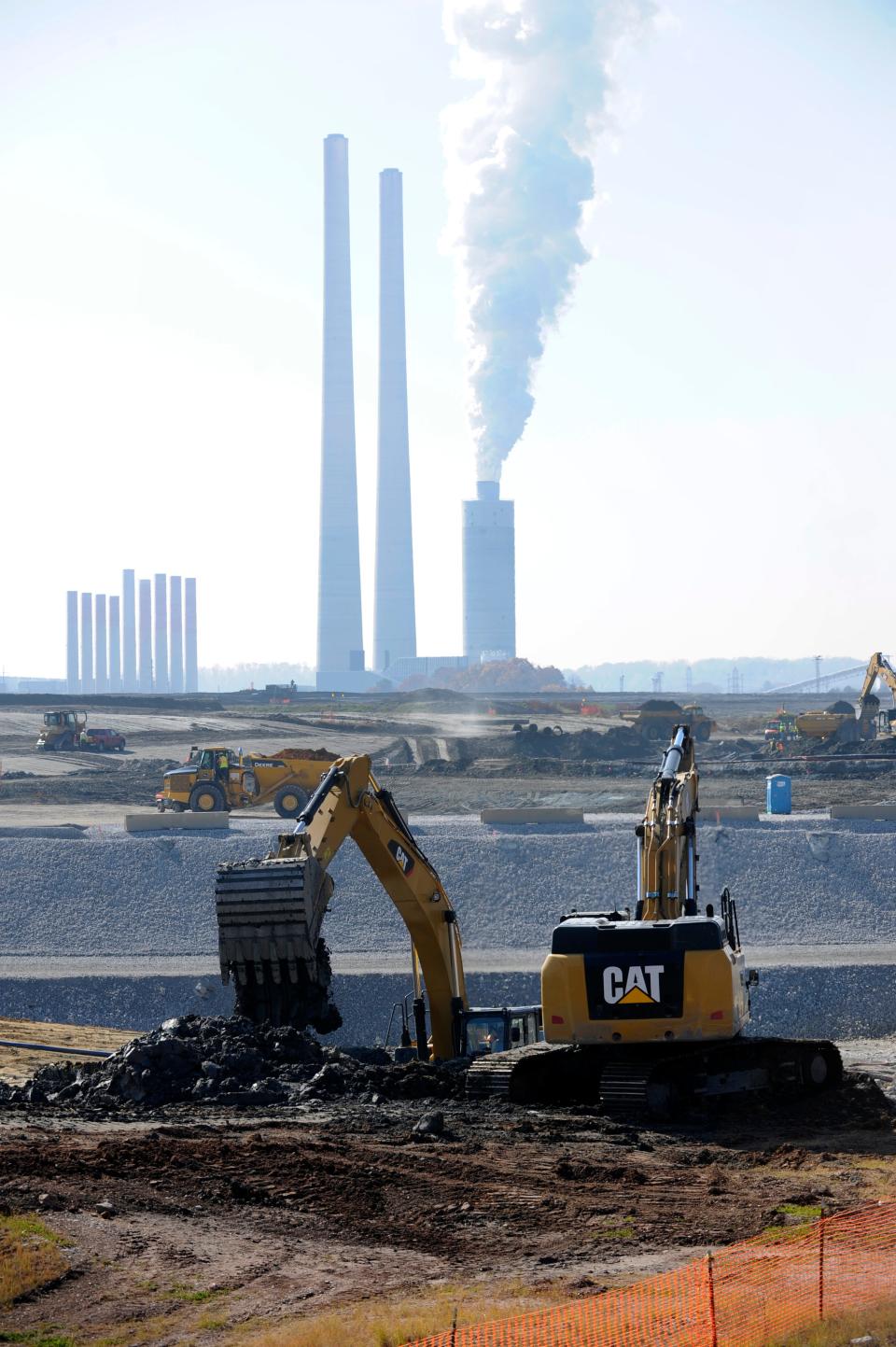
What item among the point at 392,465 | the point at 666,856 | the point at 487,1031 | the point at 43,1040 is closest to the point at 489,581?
the point at 392,465

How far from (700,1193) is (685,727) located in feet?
30.8

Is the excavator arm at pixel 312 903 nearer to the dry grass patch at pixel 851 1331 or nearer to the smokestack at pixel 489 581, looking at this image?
the dry grass patch at pixel 851 1331

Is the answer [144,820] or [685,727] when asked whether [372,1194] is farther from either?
[144,820]

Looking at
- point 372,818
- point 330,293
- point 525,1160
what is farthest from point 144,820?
point 330,293

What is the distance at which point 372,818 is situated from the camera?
19625mm

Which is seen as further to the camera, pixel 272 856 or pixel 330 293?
pixel 330 293

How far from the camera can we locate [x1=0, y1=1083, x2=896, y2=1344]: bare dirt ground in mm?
10180

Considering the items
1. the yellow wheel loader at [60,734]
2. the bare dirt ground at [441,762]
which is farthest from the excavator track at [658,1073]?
the yellow wheel loader at [60,734]

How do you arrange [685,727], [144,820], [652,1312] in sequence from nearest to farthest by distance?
1. [652,1312]
2. [685,727]
3. [144,820]

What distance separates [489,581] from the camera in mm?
176500

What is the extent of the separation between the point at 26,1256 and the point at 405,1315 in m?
2.76

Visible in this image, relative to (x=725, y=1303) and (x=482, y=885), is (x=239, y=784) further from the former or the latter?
(x=725, y=1303)

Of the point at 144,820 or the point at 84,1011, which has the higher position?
the point at 144,820

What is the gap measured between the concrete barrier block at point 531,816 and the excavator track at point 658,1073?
80.2ft
